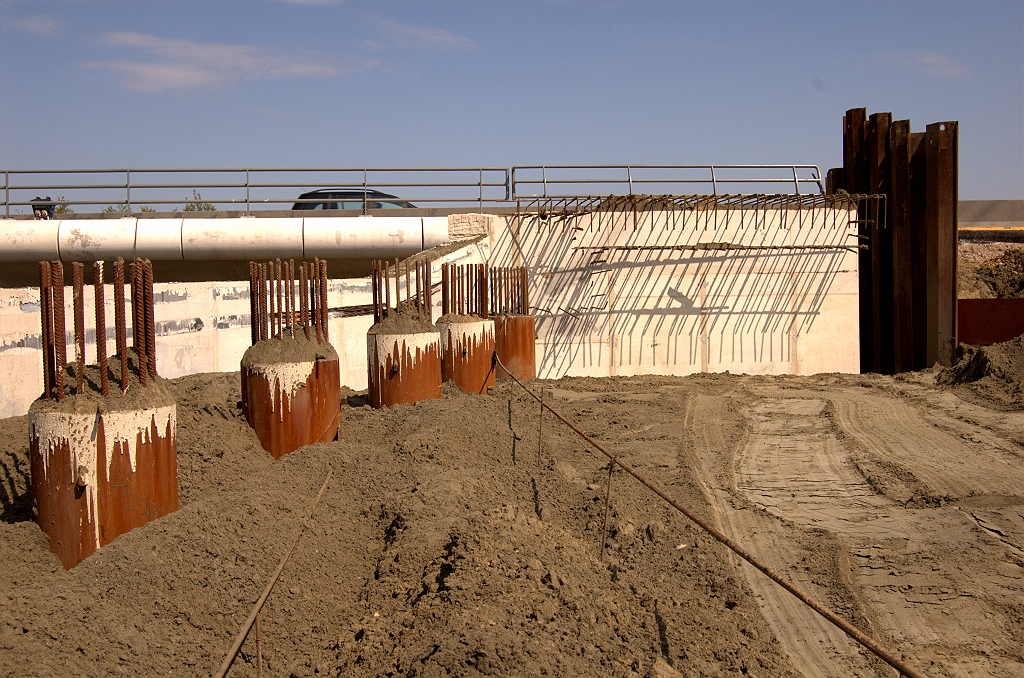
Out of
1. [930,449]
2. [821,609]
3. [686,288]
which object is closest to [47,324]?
[821,609]

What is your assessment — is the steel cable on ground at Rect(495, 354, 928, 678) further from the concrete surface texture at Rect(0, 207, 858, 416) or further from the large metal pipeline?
Answer: the large metal pipeline

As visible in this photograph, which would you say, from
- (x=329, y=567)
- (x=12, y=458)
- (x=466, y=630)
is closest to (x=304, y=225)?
(x=12, y=458)

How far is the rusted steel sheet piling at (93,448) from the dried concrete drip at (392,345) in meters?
3.94

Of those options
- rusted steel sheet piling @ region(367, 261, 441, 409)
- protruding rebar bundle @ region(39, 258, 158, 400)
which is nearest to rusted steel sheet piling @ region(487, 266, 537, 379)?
rusted steel sheet piling @ region(367, 261, 441, 409)

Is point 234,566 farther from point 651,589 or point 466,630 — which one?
point 651,589

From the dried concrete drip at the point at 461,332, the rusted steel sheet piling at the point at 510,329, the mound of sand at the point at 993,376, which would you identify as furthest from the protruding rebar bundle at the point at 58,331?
the mound of sand at the point at 993,376

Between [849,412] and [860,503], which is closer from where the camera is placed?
[860,503]

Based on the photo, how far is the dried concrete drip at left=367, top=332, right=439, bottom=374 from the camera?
393 inches

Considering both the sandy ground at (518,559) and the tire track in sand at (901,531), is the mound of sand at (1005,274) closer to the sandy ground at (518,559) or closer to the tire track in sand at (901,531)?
the tire track in sand at (901,531)

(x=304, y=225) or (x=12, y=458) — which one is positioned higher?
(x=304, y=225)

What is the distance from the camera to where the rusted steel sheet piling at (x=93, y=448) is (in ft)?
18.5

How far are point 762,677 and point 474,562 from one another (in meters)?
1.94

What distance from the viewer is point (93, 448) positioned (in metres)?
5.69

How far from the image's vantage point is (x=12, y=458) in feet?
24.0
